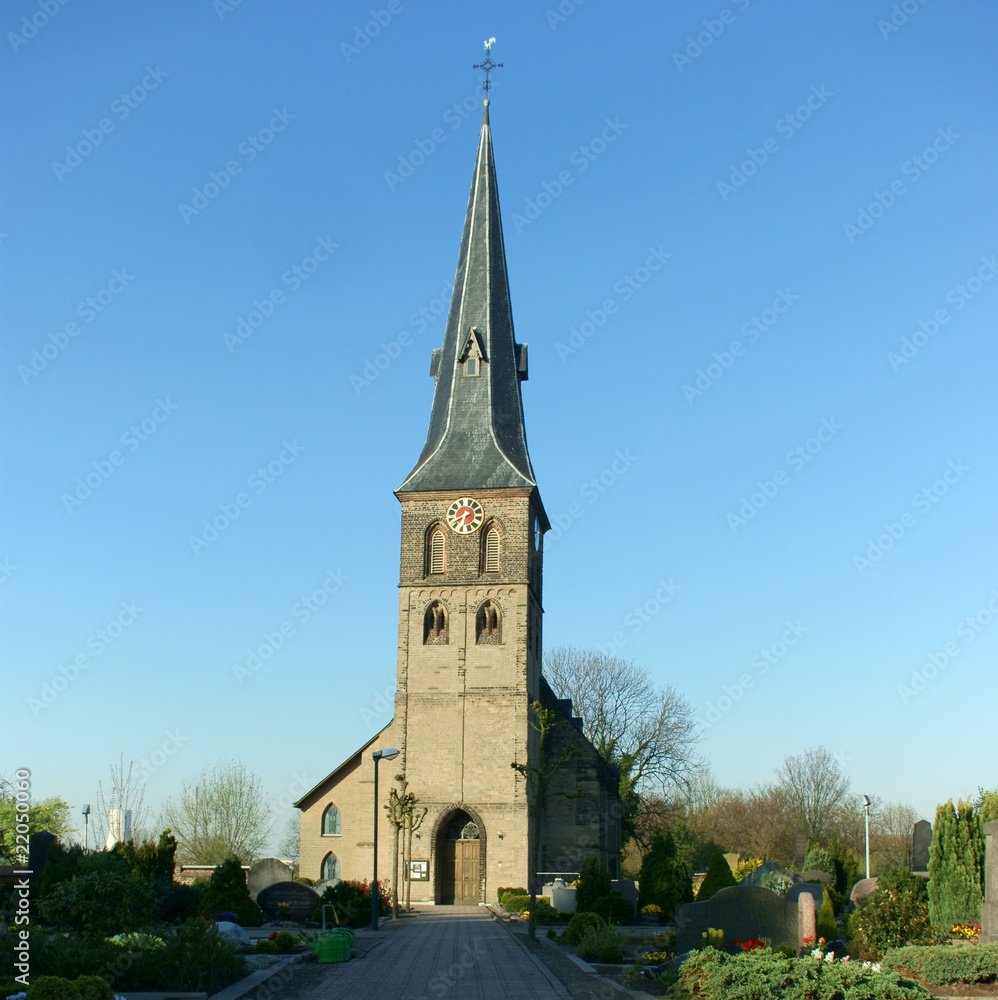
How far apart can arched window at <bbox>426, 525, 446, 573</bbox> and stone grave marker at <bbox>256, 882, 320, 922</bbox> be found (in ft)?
50.8

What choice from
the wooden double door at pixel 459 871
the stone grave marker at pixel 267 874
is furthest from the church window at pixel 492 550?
the stone grave marker at pixel 267 874

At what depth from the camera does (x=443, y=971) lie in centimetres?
1784

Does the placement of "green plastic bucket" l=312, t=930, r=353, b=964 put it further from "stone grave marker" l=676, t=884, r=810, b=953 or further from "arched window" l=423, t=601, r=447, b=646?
"arched window" l=423, t=601, r=447, b=646

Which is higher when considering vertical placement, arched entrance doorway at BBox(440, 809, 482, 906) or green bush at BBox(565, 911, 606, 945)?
green bush at BBox(565, 911, 606, 945)

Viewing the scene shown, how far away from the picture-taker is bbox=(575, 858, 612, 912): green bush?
3133cm

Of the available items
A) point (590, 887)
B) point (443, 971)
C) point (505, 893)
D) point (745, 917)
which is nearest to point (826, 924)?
point (745, 917)

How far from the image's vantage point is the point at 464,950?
71.0 ft

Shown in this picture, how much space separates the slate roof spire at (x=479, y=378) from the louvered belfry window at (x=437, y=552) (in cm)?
187

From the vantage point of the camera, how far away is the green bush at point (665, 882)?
3422 centimetres

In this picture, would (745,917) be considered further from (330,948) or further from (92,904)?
(92,904)

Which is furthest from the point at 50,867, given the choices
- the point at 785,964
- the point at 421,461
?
the point at 421,461

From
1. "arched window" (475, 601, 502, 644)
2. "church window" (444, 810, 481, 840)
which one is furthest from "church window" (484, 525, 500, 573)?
"church window" (444, 810, 481, 840)

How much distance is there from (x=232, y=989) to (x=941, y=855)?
15.3m

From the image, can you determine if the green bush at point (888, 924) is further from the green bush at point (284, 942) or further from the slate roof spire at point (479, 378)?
the slate roof spire at point (479, 378)
